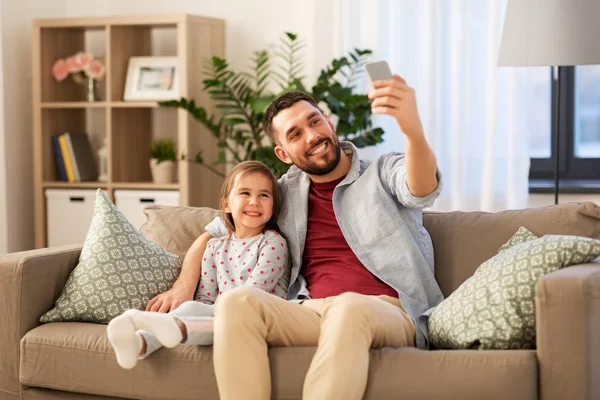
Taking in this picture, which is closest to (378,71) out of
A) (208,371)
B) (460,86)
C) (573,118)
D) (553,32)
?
(208,371)

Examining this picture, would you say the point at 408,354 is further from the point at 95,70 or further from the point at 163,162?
the point at 95,70

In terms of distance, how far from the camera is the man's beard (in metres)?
2.71

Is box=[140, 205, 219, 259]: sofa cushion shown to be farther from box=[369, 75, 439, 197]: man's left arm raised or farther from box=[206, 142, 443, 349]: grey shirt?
box=[369, 75, 439, 197]: man's left arm raised

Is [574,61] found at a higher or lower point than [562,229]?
higher

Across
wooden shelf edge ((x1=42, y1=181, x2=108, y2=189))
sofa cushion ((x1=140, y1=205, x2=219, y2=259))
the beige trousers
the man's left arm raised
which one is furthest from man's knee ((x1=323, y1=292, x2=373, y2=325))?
wooden shelf edge ((x1=42, y1=181, x2=108, y2=189))

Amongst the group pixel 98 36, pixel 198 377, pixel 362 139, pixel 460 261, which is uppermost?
pixel 98 36

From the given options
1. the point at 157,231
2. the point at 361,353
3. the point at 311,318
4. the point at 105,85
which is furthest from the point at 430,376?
the point at 105,85

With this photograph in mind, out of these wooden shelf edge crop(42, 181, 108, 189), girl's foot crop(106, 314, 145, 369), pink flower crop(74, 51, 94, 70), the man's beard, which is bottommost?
girl's foot crop(106, 314, 145, 369)

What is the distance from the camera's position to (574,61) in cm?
320

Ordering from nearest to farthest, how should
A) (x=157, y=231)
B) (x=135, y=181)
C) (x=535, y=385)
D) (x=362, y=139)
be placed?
(x=535, y=385) → (x=157, y=231) → (x=362, y=139) → (x=135, y=181)

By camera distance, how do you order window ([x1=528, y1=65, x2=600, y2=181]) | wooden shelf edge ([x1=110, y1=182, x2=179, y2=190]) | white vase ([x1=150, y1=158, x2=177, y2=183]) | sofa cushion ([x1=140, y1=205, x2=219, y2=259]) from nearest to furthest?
sofa cushion ([x1=140, y1=205, x2=219, y2=259]), window ([x1=528, y1=65, x2=600, y2=181]), wooden shelf edge ([x1=110, y1=182, x2=179, y2=190]), white vase ([x1=150, y1=158, x2=177, y2=183])

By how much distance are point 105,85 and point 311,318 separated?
3016 millimetres

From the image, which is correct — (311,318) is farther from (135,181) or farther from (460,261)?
(135,181)

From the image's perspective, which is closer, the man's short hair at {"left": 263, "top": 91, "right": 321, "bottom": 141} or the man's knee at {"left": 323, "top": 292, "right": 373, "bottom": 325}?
the man's knee at {"left": 323, "top": 292, "right": 373, "bottom": 325}
